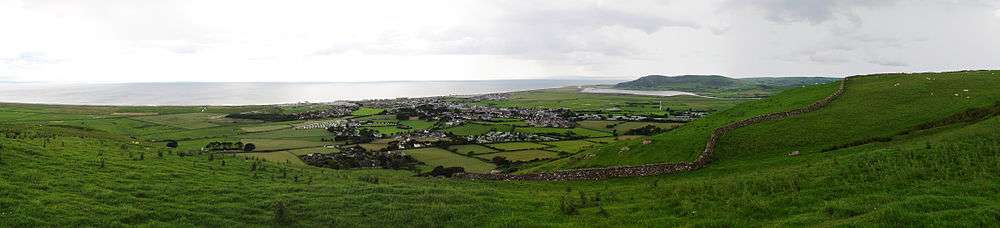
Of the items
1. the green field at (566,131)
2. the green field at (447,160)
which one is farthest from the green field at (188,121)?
the green field at (447,160)

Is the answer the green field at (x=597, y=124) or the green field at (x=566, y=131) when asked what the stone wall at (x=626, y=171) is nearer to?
the green field at (x=566, y=131)

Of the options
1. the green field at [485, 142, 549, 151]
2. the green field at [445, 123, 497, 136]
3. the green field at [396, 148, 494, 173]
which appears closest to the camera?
the green field at [396, 148, 494, 173]

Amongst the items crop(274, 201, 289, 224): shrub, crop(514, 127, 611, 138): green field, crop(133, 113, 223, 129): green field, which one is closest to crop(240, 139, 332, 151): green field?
crop(514, 127, 611, 138): green field

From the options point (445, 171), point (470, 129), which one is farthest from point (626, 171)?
point (470, 129)

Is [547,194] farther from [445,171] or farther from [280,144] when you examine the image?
[280,144]

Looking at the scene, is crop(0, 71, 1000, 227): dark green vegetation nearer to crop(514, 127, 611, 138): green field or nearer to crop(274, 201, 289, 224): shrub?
crop(274, 201, 289, 224): shrub

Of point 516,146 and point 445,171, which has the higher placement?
point 445,171
